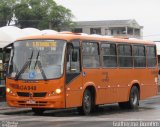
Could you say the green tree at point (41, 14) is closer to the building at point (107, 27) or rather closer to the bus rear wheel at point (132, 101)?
the building at point (107, 27)

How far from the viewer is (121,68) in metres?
23.6

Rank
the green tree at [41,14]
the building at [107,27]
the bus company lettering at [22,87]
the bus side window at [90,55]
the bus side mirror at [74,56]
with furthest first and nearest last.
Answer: the building at [107,27] → the green tree at [41,14] → the bus side window at [90,55] → the bus side mirror at [74,56] → the bus company lettering at [22,87]

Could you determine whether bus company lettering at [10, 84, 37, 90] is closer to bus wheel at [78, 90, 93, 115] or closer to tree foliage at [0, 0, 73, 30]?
bus wheel at [78, 90, 93, 115]

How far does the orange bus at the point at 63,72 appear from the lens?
19297 mm

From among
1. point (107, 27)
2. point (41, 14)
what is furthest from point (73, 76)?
point (107, 27)

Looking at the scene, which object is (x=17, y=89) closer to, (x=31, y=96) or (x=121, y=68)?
(x=31, y=96)

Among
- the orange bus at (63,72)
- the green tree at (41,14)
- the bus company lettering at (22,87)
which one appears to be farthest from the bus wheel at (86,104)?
the green tree at (41,14)

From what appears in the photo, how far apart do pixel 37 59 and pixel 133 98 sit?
673 centimetres

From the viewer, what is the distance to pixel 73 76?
1988 centimetres

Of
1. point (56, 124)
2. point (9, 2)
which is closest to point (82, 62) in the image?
point (56, 124)

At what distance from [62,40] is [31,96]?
7.17ft

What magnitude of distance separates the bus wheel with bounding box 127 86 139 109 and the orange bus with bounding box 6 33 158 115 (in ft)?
5.02

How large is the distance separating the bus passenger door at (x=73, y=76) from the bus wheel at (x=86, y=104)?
39cm

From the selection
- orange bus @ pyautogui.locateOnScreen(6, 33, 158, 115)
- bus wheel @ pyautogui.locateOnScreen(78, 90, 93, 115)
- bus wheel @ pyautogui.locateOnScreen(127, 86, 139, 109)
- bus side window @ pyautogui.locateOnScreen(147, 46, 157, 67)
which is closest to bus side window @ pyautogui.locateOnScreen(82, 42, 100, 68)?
orange bus @ pyautogui.locateOnScreen(6, 33, 158, 115)
